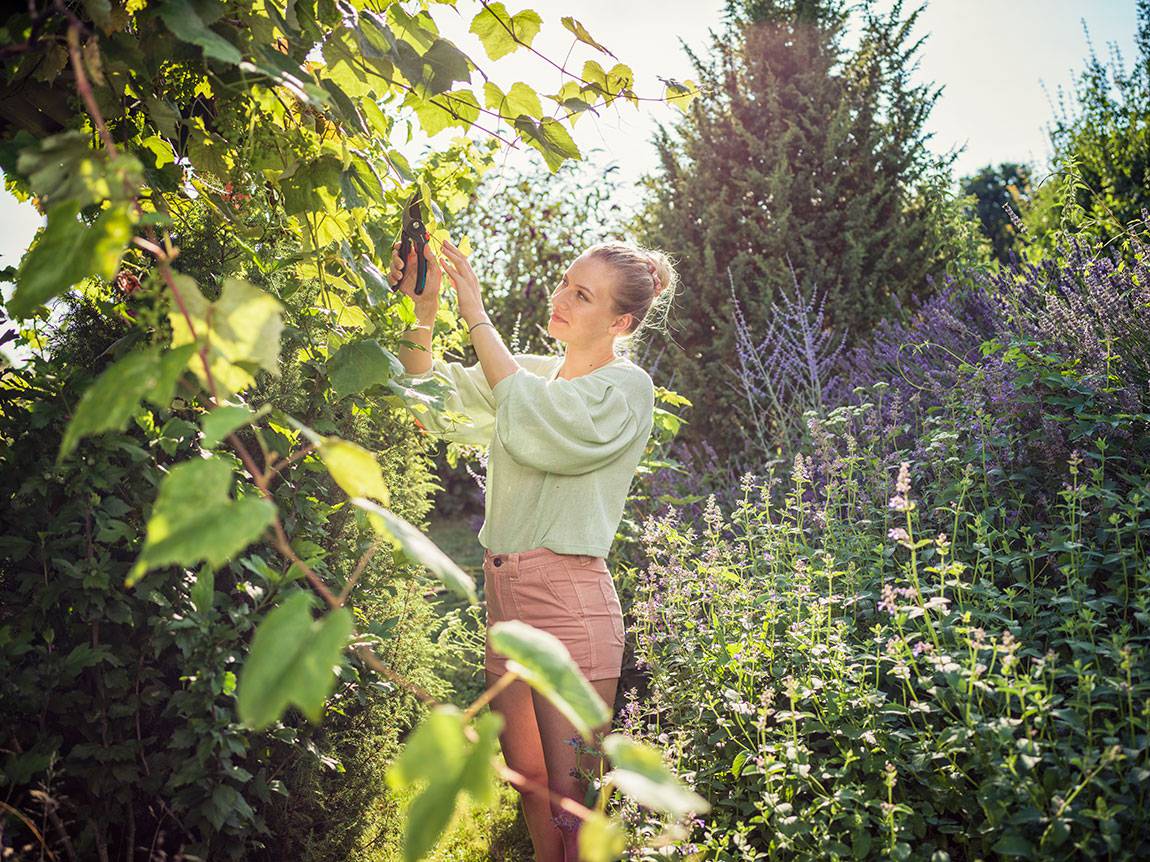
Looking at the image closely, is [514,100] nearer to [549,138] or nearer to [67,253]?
[549,138]

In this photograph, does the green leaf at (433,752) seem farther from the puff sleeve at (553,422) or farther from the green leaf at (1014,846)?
the puff sleeve at (553,422)

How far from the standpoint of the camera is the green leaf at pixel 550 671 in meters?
0.71

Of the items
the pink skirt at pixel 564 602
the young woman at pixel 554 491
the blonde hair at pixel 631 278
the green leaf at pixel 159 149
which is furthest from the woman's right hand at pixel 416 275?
the pink skirt at pixel 564 602

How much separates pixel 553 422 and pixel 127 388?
1.34 metres

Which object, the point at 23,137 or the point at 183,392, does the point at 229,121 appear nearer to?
the point at 23,137

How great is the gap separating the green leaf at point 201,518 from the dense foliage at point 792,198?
4.70m

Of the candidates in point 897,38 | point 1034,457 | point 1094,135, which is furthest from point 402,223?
point 1094,135

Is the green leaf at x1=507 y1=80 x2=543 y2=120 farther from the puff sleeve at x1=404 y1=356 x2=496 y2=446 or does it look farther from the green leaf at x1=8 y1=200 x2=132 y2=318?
the green leaf at x1=8 y1=200 x2=132 y2=318

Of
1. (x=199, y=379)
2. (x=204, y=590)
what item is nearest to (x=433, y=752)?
(x=199, y=379)

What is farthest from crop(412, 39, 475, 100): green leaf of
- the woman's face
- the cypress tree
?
the cypress tree

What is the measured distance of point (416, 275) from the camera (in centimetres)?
222

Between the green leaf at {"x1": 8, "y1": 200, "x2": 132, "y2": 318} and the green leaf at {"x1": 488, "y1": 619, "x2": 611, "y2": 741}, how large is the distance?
0.47 metres

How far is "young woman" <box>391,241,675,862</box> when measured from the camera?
81.7 inches

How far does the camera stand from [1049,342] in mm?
2975
